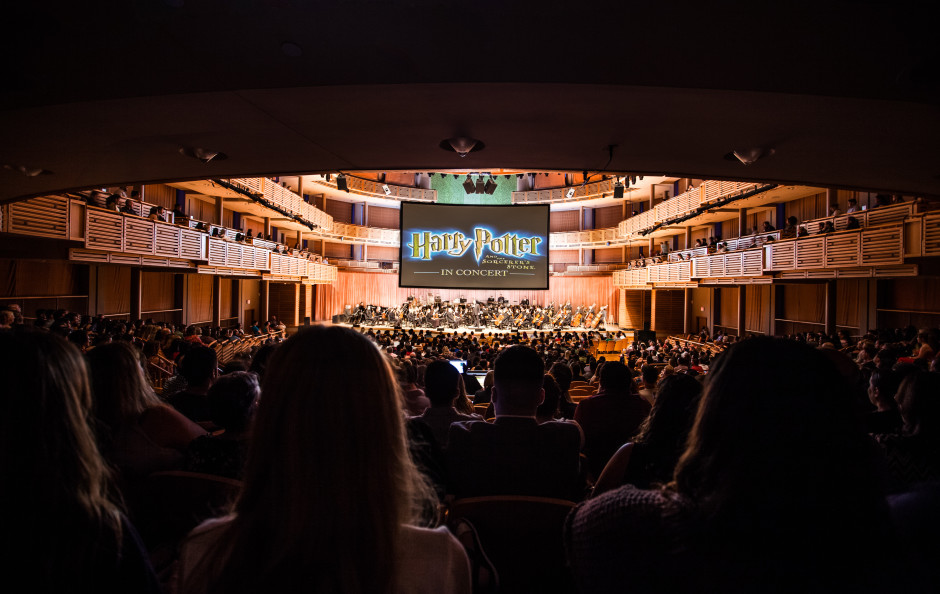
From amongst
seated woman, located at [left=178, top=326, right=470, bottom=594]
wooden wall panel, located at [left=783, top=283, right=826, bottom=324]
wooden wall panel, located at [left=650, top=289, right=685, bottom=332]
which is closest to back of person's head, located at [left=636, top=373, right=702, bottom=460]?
seated woman, located at [left=178, top=326, right=470, bottom=594]

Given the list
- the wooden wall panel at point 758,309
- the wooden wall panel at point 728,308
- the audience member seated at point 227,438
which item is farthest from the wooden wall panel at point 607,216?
the audience member seated at point 227,438

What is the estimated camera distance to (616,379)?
3.71 metres

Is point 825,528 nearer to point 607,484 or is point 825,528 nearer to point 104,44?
point 607,484

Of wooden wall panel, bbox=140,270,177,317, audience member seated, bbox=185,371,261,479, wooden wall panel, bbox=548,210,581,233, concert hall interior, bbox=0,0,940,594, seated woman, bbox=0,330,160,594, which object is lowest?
audience member seated, bbox=185,371,261,479

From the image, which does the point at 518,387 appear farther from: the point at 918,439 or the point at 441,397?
the point at 918,439

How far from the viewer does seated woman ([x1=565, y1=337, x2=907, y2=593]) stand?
0.90 meters

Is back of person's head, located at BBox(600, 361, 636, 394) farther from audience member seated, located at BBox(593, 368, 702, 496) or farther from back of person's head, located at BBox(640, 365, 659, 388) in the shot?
back of person's head, located at BBox(640, 365, 659, 388)

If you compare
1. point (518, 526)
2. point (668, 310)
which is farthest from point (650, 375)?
point (668, 310)

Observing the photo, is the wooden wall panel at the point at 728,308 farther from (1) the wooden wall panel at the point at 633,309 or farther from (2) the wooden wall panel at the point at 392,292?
(2) the wooden wall panel at the point at 392,292

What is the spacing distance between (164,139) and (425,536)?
15.3ft

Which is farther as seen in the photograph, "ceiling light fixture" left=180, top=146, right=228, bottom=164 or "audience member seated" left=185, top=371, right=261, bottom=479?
"ceiling light fixture" left=180, top=146, right=228, bottom=164

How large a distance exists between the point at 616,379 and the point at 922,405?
5.69 feet

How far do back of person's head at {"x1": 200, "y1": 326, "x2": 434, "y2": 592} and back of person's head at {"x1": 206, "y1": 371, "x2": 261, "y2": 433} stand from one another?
1.35 meters

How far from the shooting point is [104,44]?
8.77ft
